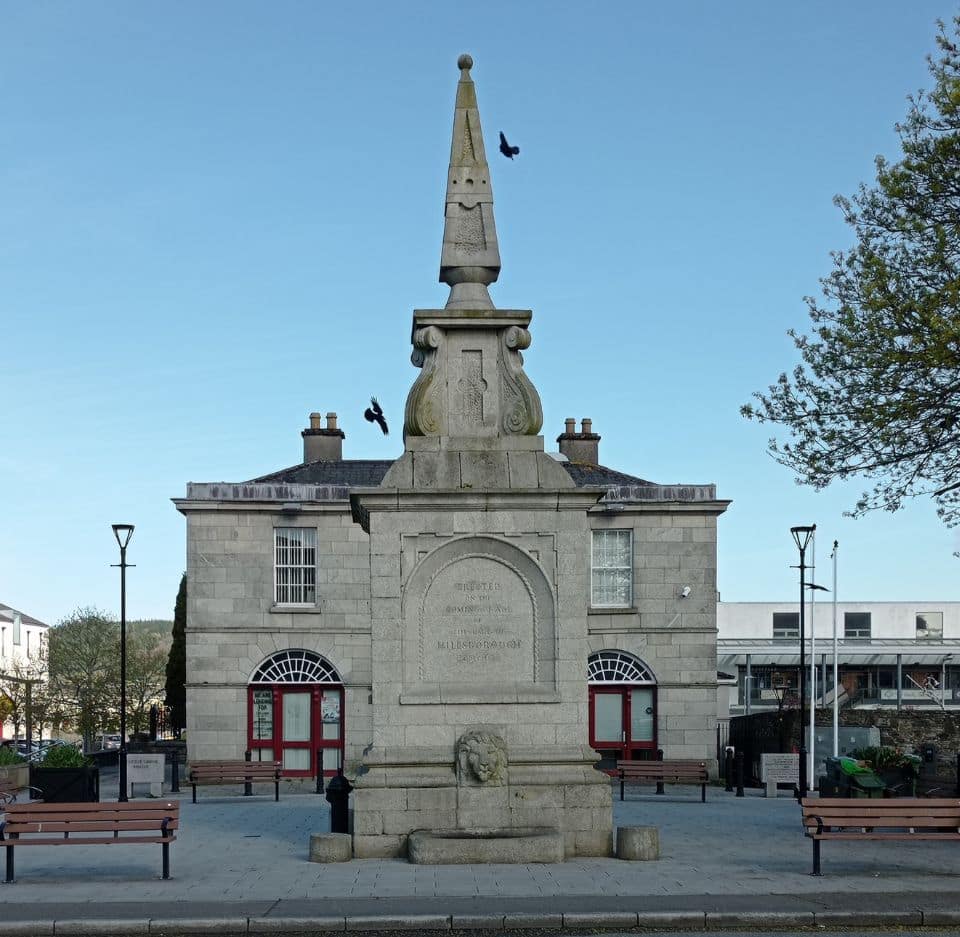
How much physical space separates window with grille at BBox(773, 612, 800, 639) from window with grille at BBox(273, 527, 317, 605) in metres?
47.4

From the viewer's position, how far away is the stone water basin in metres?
17.3

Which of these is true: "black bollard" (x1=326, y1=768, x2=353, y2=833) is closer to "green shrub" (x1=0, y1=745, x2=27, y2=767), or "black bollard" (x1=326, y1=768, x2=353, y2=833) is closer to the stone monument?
the stone monument

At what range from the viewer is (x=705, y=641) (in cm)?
3803

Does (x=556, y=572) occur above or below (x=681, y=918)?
above

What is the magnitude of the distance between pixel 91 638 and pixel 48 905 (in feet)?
173

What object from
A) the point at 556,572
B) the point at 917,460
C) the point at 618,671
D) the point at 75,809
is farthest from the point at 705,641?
the point at 75,809

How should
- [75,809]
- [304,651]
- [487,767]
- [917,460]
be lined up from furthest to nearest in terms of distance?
[304,651] < [917,460] < [487,767] < [75,809]

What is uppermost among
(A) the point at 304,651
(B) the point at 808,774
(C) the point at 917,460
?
(C) the point at 917,460

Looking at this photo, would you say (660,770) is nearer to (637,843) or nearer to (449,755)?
(637,843)

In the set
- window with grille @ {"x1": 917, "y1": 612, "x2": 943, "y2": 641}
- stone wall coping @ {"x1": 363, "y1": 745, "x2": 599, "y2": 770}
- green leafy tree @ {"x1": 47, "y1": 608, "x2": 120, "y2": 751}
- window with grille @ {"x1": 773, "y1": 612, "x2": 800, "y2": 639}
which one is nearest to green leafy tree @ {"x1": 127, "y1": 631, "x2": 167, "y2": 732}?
green leafy tree @ {"x1": 47, "y1": 608, "x2": 120, "y2": 751}

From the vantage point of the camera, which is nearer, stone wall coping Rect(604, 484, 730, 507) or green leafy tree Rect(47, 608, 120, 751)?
stone wall coping Rect(604, 484, 730, 507)

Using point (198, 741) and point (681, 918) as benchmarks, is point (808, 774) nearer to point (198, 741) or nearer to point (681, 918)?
point (198, 741)

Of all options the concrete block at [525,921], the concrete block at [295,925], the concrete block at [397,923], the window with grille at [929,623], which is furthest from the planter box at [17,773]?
the window with grille at [929,623]

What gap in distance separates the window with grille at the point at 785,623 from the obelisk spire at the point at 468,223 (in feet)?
210
